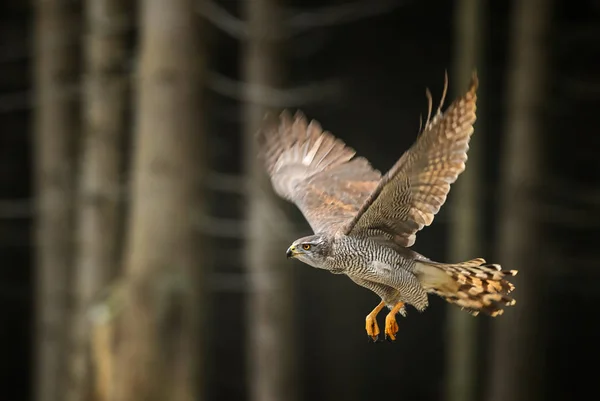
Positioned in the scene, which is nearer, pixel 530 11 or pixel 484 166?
pixel 530 11

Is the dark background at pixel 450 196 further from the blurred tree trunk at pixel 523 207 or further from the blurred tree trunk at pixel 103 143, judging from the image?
the blurred tree trunk at pixel 103 143

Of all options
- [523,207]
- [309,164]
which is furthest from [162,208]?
[309,164]

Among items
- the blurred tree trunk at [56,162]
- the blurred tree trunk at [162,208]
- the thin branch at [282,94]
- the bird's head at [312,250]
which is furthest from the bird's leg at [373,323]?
the blurred tree trunk at [56,162]

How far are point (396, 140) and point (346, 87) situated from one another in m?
3.10

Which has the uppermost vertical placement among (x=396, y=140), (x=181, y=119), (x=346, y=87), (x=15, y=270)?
(x=346, y=87)

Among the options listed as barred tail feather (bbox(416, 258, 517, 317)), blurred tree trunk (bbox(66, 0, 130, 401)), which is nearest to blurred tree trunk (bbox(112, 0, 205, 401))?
blurred tree trunk (bbox(66, 0, 130, 401))

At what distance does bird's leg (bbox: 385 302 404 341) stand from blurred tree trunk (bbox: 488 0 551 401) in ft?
15.0

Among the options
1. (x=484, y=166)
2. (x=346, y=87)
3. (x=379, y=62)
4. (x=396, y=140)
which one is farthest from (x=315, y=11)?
(x=396, y=140)

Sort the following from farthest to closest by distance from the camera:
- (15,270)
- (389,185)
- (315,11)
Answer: (15,270), (315,11), (389,185)

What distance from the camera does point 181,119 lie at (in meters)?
5.10

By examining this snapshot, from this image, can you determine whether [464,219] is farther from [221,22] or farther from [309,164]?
[309,164]

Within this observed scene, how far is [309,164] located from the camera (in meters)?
2.23

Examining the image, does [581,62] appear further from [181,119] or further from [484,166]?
[181,119]

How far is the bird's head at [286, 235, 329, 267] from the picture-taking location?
121cm
